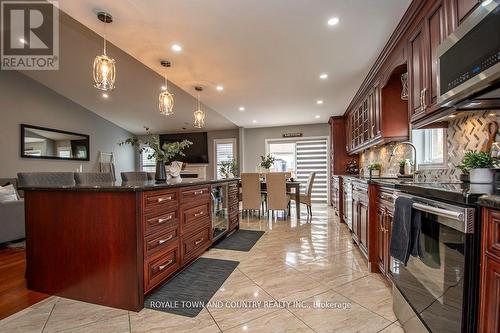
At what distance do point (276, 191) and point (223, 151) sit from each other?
4083 mm

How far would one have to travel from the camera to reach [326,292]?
211cm

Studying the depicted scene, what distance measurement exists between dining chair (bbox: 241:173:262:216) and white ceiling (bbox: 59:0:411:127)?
5.84 feet

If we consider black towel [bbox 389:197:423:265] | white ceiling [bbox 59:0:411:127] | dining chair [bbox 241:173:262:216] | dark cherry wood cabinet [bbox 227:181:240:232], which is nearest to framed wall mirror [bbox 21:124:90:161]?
white ceiling [bbox 59:0:411:127]

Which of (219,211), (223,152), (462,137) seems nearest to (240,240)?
(219,211)

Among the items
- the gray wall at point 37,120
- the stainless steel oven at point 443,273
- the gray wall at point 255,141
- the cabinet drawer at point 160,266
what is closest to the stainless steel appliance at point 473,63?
the stainless steel oven at point 443,273

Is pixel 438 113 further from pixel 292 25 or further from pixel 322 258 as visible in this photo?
pixel 322 258

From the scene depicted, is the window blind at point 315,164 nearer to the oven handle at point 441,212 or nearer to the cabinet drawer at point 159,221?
the cabinet drawer at point 159,221

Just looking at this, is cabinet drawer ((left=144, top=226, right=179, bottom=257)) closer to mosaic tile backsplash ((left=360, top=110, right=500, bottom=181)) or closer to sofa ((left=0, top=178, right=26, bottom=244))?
mosaic tile backsplash ((left=360, top=110, right=500, bottom=181))

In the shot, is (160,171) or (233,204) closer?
(160,171)

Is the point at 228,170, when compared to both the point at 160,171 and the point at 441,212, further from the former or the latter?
the point at 441,212

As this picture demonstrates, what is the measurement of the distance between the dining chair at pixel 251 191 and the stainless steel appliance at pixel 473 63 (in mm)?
3754

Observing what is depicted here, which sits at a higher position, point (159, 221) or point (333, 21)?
point (333, 21)

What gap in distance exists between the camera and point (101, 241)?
6.23ft

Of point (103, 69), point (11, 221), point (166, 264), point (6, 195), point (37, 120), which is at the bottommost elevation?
point (166, 264)
